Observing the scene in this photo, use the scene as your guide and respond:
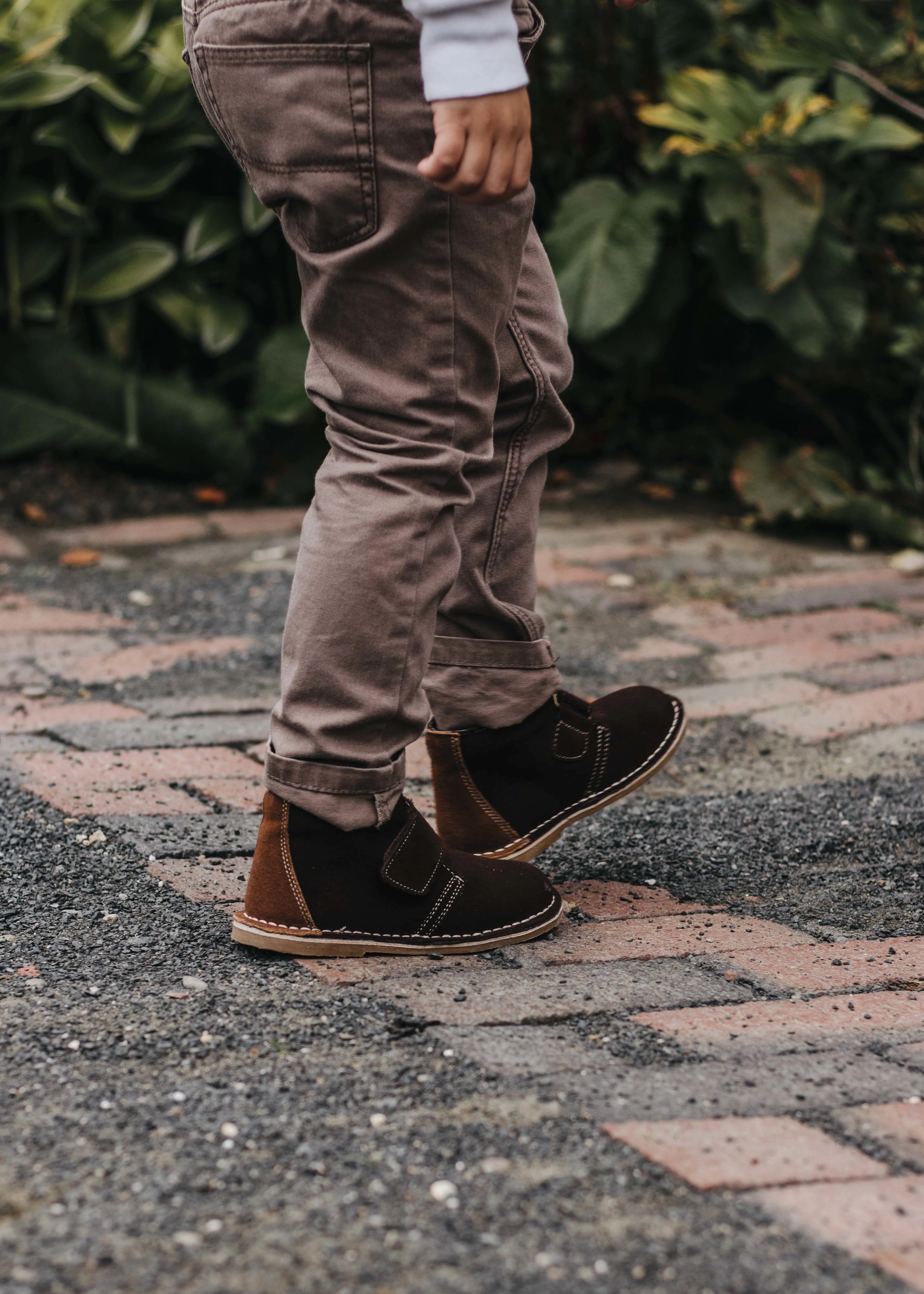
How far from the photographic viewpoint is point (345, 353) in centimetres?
133

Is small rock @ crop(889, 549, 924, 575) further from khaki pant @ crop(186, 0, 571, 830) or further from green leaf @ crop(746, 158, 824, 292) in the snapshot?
khaki pant @ crop(186, 0, 571, 830)

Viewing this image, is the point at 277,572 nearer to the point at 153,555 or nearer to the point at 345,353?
the point at 153,555

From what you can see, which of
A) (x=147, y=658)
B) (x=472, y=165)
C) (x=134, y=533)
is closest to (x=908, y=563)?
(x=147, y=658)

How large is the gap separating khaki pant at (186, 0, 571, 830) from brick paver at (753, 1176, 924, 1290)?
1.83 ft

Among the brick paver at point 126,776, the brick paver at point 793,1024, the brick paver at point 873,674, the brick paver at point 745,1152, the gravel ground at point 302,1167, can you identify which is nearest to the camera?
the gravel ground at point 302,1167

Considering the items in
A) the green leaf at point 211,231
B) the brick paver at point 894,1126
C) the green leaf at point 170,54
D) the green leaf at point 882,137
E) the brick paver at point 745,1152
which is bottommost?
the brick paver at point 894,1126

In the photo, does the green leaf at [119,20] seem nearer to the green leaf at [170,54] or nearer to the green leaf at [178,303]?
the green leaf at [170,54]

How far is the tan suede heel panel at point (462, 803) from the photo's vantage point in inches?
66.2

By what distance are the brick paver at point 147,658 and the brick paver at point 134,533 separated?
2.81 feet

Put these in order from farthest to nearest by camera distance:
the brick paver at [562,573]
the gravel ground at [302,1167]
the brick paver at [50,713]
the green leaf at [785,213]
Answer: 1. the green leaf at [785,213]
2. the brick paver at [562,573]
3. the brick paver at [50,713]
4. the gravel ground at [302,1167]

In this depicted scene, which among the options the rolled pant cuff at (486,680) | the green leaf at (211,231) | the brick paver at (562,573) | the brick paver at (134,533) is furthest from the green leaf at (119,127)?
the rolled pant cuff at (486,680)

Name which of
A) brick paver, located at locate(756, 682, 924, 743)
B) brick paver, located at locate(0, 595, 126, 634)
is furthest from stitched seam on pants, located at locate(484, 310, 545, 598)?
brick paver, located at locate(0, 595, 126, 634)

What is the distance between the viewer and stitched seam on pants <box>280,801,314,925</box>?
1.43m

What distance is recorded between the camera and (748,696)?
2.54 meters
